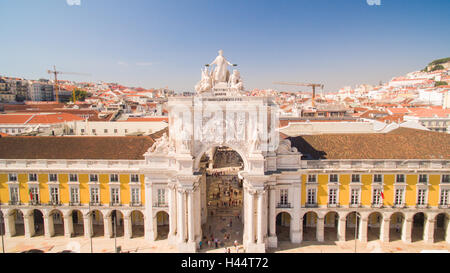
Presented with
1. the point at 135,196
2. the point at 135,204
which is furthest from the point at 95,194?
the point at 135,204

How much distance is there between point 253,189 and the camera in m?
32.4

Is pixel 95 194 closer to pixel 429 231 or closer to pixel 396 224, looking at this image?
pixel 396 224

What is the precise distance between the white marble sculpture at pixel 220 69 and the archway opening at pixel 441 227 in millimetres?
31341

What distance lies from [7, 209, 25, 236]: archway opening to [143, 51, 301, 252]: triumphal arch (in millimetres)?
17862

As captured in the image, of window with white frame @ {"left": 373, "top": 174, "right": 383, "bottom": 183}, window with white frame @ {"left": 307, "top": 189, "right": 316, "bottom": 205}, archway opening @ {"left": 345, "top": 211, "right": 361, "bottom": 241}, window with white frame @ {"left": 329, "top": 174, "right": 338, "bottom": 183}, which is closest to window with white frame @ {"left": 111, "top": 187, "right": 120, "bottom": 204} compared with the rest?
window with white frame @ {"left": 307, "top": 189, "right": 316, "bottom": 205}

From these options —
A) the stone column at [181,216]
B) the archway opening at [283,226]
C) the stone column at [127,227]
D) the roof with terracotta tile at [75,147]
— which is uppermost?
the roof with terracotta tile at [75,147]

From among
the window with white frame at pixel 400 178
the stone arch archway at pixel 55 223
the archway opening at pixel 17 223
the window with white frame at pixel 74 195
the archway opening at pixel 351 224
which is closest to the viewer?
the window with white frame at pixel 400 178

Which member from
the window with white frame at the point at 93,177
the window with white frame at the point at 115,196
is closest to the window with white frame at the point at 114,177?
the window with white frame at the point at 115,196

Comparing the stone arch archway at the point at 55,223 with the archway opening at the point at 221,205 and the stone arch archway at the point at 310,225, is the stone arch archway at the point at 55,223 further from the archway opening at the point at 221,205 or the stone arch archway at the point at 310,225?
the stone arch archway at the point at 310,225

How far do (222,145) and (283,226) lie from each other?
1577cm

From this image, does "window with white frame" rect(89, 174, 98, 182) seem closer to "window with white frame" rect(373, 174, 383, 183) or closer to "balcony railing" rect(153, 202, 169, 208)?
"balcony railing" rect(153, 202, 169, 208)

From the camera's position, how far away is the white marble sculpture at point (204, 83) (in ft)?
113
